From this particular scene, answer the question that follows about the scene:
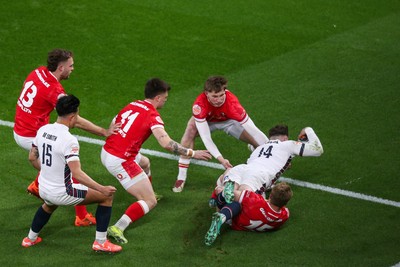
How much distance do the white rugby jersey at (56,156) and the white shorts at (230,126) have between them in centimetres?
289

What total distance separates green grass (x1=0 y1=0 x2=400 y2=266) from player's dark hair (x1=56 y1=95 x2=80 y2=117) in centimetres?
170

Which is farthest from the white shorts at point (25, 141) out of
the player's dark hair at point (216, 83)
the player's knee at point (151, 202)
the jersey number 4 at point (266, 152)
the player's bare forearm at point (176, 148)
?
the jersey number 4 at point (266, 152)

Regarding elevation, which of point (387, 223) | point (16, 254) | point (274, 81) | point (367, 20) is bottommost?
point (16, 254)

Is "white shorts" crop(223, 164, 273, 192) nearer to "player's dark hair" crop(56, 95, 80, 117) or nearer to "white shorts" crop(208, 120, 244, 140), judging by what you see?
"white shorts" crop(208, 120, 244, 140)

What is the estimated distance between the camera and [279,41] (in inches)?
658

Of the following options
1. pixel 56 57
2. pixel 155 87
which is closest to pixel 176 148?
pixel 155 87

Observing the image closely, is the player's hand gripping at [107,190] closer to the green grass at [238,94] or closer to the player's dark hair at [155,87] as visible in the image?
the green grass at [238,94]

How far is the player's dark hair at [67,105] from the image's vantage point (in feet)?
30.3

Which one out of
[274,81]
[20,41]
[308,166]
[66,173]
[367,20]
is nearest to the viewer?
[66,173]

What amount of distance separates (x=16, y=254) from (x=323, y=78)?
7.43 m

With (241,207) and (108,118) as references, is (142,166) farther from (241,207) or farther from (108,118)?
(108,118)

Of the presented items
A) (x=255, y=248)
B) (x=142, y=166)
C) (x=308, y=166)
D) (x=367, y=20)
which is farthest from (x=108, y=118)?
(x=367, y=20)

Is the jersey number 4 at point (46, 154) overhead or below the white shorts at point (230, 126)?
below

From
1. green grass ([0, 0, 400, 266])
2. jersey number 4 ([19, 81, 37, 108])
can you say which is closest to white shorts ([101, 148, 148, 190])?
green grass ([0, 0, 400, 266])
